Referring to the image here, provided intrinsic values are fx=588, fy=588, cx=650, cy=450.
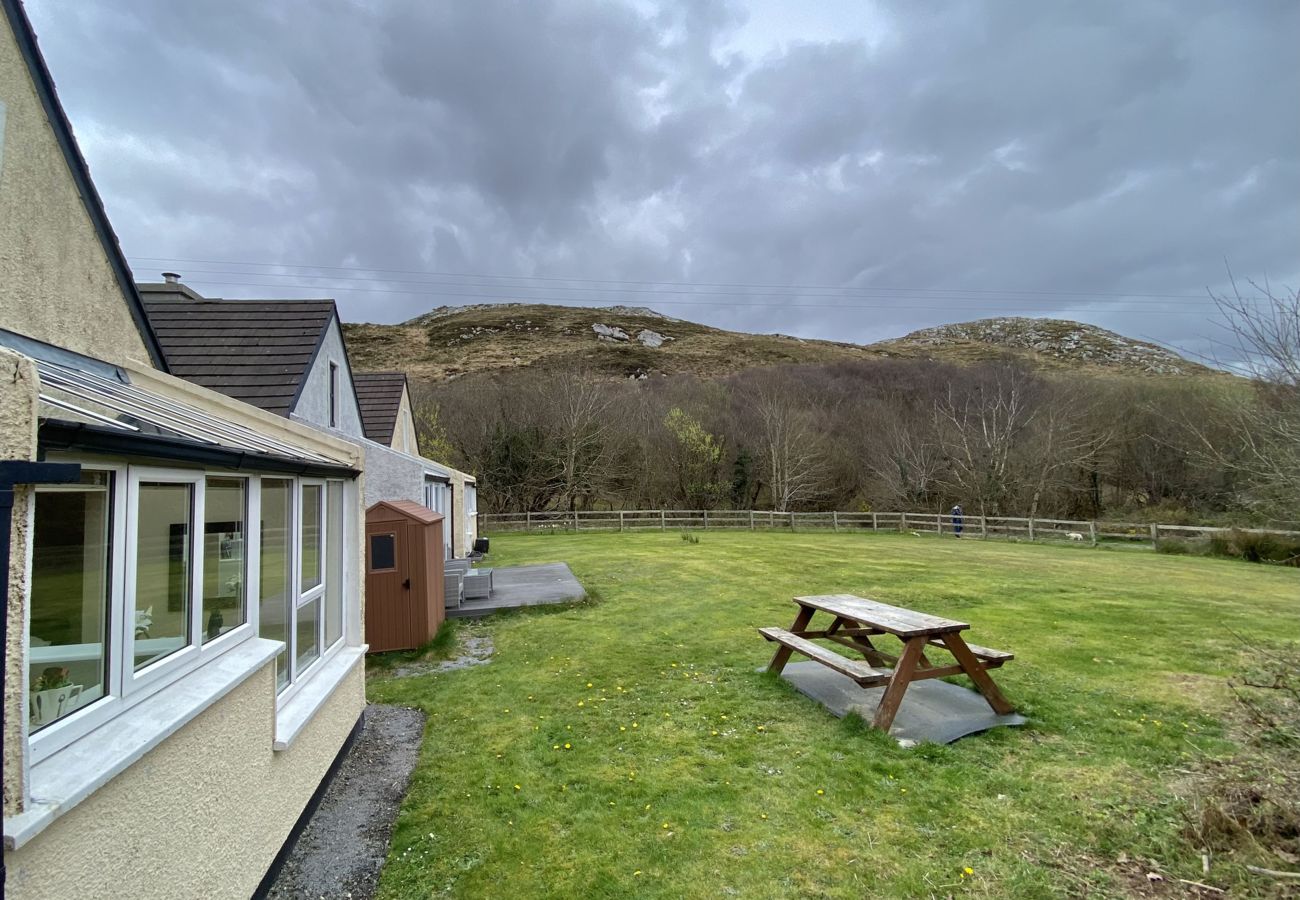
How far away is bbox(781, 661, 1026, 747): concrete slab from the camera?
512 cm

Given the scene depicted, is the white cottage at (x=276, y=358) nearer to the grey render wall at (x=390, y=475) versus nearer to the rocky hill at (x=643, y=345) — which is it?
the grey render wall at (x=390, y=475)

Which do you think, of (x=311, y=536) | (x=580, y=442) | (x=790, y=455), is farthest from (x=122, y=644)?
(x=790, y=455)

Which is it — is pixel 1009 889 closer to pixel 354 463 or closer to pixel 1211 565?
pixel 354 463

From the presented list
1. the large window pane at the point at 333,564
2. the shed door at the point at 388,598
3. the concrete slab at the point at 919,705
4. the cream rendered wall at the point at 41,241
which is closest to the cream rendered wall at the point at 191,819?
the large window pane at the point at 333,564

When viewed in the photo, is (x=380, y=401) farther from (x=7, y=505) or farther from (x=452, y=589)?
(x=7, y=505)

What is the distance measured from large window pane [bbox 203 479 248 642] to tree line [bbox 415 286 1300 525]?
27.2 meters

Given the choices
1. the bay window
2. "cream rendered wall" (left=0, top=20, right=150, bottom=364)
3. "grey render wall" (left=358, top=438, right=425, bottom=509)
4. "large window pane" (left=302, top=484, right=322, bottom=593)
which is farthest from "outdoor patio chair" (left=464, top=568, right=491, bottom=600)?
the bay window

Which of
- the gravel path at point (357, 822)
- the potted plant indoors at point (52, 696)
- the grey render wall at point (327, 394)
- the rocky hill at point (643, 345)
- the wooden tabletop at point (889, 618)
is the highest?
the rocky hill at point (643, 345)

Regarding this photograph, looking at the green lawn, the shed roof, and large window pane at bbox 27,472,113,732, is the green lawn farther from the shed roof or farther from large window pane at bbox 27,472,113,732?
large window pane at bbox 27,472,113,732

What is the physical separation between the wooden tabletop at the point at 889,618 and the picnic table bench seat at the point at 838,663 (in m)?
0.39

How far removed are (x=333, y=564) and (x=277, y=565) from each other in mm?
1344

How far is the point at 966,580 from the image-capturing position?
1288cm

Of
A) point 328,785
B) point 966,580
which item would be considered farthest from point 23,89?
point 966,580

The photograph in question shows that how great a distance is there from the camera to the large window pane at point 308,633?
4.48 m
